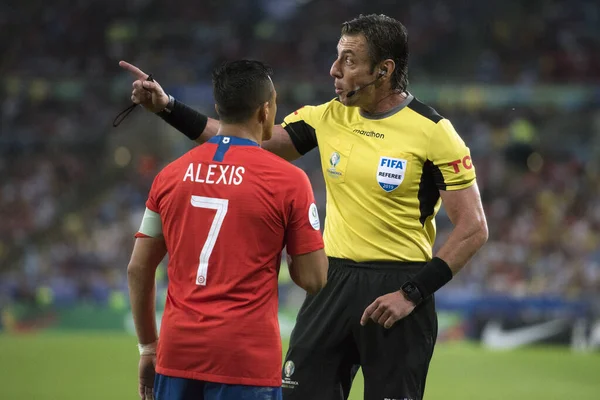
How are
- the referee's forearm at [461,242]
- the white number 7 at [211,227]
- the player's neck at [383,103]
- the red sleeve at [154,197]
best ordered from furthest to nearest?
the player's neck at [383,103] → the referee's forearm at [461,242] → the red sleeve at [154,197] → the white number 7 at [211,227]

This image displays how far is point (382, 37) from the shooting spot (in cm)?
452

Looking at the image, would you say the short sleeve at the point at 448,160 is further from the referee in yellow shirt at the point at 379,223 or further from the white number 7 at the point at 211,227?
the white number 7 at the point at 211,227

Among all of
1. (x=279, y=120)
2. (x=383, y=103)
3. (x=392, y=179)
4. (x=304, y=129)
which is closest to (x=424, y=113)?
(x=383, y=103)

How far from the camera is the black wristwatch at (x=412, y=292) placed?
4273 millimetres

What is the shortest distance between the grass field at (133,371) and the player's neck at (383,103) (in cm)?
611

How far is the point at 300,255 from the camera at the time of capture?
3467 millimetres

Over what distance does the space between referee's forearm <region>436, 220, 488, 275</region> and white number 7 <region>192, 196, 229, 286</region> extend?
1363mm

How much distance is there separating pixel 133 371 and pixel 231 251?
29.9 ft

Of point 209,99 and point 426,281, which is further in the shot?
point 209,99

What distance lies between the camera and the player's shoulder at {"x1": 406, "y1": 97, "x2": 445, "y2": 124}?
4430 mm

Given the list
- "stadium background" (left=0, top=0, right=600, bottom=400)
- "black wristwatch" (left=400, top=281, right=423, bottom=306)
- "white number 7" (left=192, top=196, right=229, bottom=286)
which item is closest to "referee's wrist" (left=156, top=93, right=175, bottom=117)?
"white number 7" (left=192, top=196, right=229, bottom=286)

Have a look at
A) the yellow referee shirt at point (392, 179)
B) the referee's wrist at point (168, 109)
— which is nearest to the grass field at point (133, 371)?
the yellow referee shirt at point (392, 179)

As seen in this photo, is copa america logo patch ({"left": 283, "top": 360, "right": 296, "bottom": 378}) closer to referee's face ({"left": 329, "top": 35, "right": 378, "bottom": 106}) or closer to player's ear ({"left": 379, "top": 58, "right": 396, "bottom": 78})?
referee's face ({"left": 329, "top": 35, "right": 378, "bottom": 106})

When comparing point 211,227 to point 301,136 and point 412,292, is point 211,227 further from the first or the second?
point 301,136
